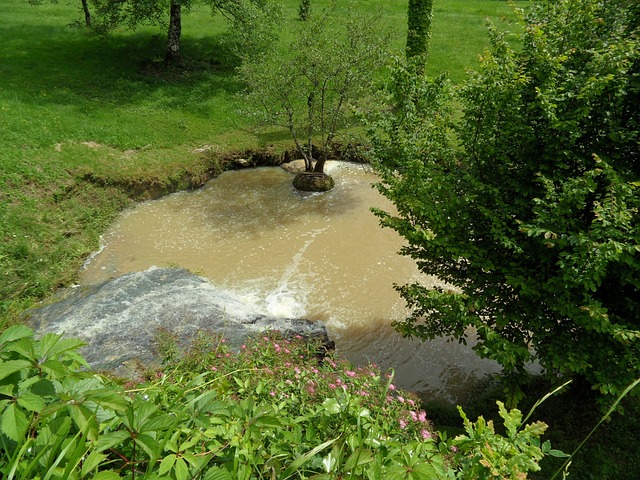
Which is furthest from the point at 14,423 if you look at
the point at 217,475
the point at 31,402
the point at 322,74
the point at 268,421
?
the point at 322,74

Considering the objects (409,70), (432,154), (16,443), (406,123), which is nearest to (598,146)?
(432,154)

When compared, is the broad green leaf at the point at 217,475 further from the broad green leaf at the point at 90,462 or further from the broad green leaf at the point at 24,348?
the broad green leaf at the point at 24,348

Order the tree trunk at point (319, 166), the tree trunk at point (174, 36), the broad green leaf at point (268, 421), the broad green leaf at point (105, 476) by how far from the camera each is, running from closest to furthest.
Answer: the broad green leaf at point (105, 476) < the broad green leaf at point (268, 421) < the tree trunk at point (319, 166) < the tree trunk at point (174, 36)

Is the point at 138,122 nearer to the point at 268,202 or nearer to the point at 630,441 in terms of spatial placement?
the point at 268,202

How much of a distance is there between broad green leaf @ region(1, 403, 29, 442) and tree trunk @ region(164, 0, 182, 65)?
2269 centimetres

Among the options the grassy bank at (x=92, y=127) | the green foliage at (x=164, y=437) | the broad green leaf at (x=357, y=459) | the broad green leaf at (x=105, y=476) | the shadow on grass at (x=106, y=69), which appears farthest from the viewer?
the shadow on grass at (x=106, y=69)

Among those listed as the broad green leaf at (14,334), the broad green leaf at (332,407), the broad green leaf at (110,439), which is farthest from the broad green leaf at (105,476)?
the broad green leaf at (332,407)

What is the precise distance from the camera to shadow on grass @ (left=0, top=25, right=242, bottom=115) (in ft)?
63.3

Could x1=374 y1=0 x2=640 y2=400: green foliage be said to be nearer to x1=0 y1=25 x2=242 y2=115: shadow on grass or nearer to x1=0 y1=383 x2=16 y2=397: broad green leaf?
x1=0 y1=383 x2=16 y2=397: broad green leaf

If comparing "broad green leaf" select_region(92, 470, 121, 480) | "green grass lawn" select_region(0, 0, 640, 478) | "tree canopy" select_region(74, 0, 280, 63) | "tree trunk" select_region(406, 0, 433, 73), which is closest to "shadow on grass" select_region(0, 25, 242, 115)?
"green grass lawn" select_region(0, 0, 640, 478)

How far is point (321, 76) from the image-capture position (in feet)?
49.2

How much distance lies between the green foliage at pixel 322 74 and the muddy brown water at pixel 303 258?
2.75 m

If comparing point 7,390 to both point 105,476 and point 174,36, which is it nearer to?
point 105,476

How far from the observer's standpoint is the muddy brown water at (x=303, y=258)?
10.2m
